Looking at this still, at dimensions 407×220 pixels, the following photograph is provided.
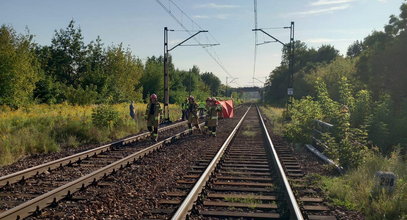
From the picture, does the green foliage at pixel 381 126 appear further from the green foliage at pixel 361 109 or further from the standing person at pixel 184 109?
the standing person at pixel 184 109

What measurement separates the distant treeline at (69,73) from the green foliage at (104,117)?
1845 cm

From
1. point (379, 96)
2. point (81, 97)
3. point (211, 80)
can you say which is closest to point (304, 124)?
point (379, 96)

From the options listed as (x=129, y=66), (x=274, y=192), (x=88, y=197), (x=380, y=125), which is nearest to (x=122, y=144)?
(x=88, y=197)

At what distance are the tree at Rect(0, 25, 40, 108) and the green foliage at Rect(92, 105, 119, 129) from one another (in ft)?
60.4

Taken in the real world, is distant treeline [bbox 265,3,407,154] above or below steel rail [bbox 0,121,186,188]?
above

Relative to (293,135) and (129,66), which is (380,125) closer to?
(293,135)

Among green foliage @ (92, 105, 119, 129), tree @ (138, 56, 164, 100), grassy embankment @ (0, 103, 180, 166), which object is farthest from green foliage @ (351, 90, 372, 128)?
tree @ (138, 56, 164, 100)

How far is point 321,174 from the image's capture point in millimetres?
8648

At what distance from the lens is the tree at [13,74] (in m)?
31.0

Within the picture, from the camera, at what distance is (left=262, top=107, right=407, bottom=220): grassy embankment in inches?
215

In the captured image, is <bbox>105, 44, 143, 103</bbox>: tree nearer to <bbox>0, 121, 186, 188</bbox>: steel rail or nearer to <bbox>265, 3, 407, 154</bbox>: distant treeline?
<bbox>265, 3, 407, 154</bbox>: distant treeline

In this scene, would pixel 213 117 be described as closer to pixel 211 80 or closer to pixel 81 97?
pixel 81 97

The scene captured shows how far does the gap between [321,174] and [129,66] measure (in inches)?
1907

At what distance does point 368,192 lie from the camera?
6305mm
